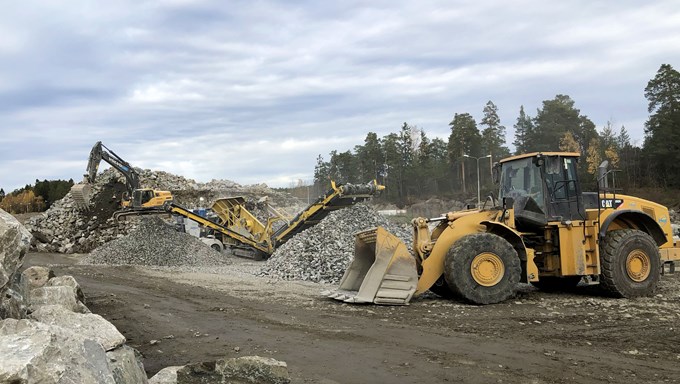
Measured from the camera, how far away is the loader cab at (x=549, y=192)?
984 cm

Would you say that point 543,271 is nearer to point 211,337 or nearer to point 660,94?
point 211,337

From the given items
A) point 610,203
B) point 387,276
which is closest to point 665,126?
point 610,203

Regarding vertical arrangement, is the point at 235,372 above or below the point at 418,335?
above

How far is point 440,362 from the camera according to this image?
5867mm

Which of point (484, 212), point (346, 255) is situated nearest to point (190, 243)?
point (346, 255)

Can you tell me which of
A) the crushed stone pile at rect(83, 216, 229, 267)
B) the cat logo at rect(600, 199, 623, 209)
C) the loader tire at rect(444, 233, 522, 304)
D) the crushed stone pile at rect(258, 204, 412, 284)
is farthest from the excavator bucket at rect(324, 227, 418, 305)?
the crushed stone pile at rect(83, 216, 229, 267)

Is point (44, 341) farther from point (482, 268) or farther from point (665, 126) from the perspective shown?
point (665, 126)

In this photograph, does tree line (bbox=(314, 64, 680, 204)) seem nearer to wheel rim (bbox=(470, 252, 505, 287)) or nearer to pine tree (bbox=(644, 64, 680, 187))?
pine tree (bbox=(644, 64, 680, 187))

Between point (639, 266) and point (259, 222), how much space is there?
1434 cm

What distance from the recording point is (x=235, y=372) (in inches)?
182

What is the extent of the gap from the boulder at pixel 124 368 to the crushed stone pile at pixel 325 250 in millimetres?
9174

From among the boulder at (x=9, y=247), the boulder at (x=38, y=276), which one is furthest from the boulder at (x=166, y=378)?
the boulder at (x=38, y=276)

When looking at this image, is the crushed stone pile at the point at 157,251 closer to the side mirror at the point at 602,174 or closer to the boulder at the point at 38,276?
the boulder at the point at 38,276

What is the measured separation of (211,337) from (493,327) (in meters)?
3.58
